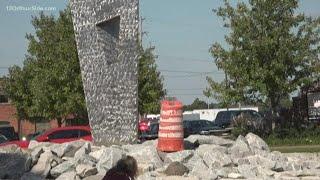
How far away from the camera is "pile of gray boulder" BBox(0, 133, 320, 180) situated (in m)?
13.9

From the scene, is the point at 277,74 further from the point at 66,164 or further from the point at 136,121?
the point at 66,164

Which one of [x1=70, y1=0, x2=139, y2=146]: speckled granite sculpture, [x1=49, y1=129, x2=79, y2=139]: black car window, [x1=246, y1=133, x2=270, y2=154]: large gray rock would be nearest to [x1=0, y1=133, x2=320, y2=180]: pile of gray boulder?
[x1=246, y1=133, x2=270, y2=154]: large gray rock

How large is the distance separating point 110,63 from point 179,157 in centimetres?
364

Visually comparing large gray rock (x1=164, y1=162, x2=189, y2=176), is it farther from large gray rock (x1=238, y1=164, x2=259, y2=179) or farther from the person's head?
the person's head

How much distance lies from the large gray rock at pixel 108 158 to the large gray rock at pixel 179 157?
3.42 feet

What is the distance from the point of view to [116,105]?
16.9m

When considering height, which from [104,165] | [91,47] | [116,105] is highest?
[91,47]

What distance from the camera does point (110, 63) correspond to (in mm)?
16906

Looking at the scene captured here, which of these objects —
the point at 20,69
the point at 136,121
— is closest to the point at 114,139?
the point at 136,121

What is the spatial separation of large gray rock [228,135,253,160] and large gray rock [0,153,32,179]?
4820mm

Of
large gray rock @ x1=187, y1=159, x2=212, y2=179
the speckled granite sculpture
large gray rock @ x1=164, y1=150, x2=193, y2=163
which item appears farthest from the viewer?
the speckled granite sculpture

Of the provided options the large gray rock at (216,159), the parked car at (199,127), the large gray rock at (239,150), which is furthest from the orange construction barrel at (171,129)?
the parked car at (199,127)

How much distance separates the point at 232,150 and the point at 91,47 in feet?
15.1

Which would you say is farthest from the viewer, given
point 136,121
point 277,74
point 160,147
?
point 277,74
